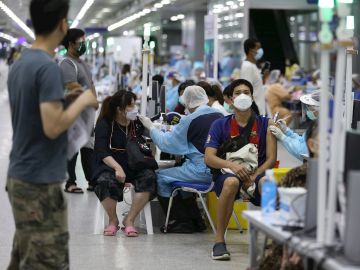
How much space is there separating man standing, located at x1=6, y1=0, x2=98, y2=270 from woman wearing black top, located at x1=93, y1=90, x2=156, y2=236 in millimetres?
2994

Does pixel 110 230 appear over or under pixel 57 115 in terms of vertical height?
under

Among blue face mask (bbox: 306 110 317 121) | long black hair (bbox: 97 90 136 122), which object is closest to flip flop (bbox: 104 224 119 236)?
long black hair (bbox: 97 90 136 122)

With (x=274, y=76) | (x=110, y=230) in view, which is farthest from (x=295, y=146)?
(x=274, y=76)

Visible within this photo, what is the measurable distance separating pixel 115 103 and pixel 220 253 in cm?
159

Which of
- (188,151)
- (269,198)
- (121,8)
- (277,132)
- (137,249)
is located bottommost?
(137,249)

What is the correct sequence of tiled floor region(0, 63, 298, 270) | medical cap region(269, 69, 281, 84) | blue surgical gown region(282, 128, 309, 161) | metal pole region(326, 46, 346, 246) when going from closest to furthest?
metal pole region(326, 46, 346, 246) < tiled floor region(0, 63, 298, 270) < blue surgical gown region(282, 128, 309, 161) < medical cap region(269, 69, 281, 84)

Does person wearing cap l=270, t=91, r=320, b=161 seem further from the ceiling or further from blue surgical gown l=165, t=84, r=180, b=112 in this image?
the ceiling

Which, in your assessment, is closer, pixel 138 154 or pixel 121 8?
pixel 138 154

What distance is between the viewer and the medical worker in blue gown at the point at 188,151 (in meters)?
6.41

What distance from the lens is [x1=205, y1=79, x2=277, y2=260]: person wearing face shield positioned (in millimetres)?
5695

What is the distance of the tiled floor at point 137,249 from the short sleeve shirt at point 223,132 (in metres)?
0.78

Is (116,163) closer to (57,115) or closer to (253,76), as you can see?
(57,115)

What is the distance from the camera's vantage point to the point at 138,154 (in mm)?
6504

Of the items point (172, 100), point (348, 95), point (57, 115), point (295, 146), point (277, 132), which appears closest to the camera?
point (57, 115)
